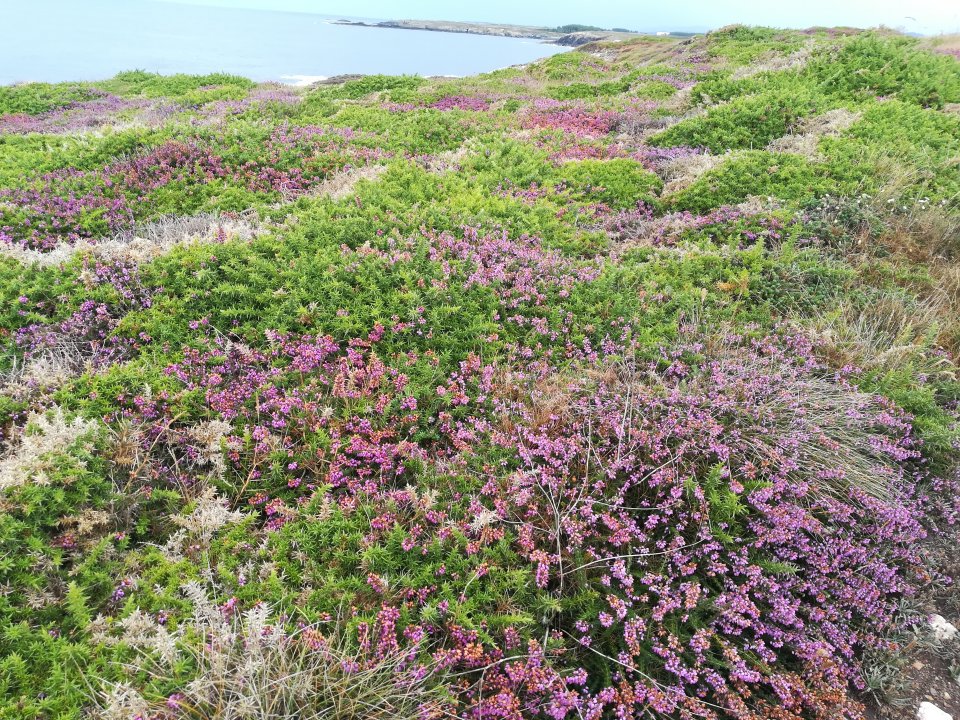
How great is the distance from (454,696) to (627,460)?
79.8 inches

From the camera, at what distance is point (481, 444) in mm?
4504

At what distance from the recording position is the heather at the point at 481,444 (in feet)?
10.2

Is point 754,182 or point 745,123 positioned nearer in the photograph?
point 754,182

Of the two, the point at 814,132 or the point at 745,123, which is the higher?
the point at 745,123

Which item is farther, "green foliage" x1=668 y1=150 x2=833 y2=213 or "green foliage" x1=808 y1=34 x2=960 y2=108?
"green foliage" x1=808 y1=34 x2=960 y2=108

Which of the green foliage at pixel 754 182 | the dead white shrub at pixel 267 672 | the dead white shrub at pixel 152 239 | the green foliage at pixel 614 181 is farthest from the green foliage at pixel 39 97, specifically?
the dead white shrub at pixel 267 672

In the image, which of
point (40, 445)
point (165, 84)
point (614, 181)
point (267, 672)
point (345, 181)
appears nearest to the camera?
point (267, 672)

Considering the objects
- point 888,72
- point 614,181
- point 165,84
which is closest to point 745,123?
point 614,181

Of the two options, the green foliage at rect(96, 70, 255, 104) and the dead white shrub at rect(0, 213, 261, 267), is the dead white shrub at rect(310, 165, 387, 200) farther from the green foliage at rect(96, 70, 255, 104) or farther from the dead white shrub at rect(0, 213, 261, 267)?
the green foliage at rect(96, 70, 255, 104)

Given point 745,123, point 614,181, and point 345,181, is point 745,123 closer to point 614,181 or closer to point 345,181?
point 614,181

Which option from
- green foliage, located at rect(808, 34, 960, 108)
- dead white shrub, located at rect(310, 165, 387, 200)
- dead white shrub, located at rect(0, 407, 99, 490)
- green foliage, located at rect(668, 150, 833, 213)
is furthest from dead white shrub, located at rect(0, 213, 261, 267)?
green foliage, located at rect(808, 34, 960, 108)

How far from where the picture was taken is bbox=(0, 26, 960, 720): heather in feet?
10.2

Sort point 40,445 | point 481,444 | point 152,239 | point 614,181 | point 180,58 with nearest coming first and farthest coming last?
point 40,445 → point 481,444 → point 152,239 → point 614,181 → point 180,58

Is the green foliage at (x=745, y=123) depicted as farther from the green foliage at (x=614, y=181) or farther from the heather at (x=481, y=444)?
the green foliage at (x=614, y=181)
